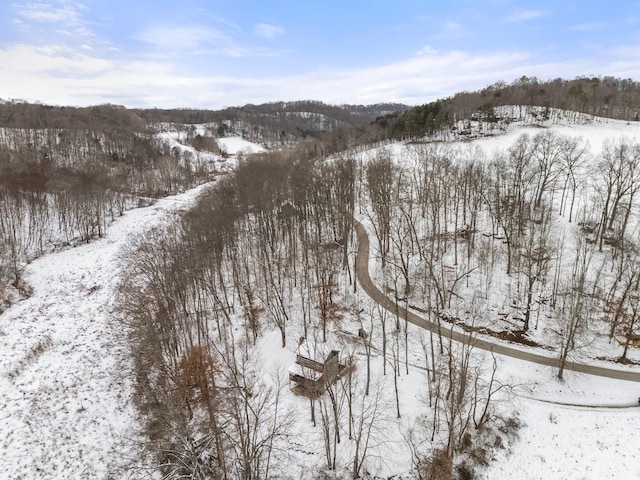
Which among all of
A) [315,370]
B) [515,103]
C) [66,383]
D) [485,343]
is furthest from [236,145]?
[315,370]

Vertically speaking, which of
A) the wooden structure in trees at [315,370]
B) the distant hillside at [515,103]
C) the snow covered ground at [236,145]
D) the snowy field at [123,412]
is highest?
the distant hillside at [515,103]

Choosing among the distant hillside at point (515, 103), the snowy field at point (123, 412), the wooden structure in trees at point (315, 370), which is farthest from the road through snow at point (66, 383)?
the distant hillside at point (515, 103)

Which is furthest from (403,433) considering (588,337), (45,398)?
(45,398)

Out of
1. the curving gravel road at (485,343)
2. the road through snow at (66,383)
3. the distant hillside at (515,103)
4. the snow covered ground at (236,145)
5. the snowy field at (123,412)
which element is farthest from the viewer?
the snow covered ground at (236,145)

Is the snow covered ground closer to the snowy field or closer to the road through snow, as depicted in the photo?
the road through snow

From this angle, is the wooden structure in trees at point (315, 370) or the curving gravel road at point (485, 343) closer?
the wooden structure in trees at point (315, 370)

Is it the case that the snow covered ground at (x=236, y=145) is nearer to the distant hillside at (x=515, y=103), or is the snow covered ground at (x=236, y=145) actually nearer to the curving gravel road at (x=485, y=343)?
the distant hillside at (x=515, y=103)
